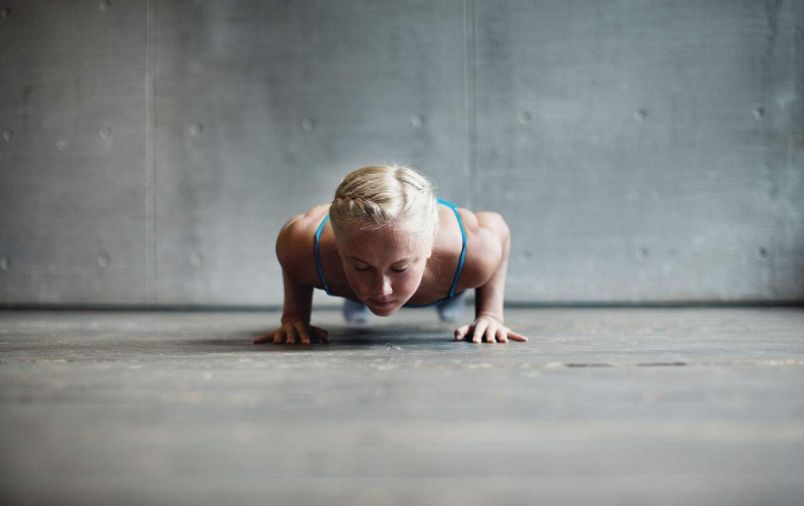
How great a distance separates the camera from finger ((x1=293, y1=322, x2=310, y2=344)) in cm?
198

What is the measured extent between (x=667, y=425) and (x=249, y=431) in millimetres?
598

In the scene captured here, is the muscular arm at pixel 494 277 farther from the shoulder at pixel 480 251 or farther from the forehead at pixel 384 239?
the forehead at pixel 384 239

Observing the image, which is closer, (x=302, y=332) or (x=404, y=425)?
(x=404, y=425)

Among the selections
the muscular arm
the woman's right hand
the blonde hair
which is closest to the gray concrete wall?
the muscular arm

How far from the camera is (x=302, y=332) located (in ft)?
6.63

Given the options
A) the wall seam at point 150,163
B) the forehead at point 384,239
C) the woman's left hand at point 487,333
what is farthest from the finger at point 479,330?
the wall seam at point 150,163

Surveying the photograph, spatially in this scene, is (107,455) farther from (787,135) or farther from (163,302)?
(787,135)

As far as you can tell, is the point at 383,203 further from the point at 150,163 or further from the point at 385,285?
the point at 150,163

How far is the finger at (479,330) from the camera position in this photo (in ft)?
6.50

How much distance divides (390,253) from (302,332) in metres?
0.53

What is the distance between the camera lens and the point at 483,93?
3980 millimetres

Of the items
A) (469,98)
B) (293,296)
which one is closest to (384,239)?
(293,296)

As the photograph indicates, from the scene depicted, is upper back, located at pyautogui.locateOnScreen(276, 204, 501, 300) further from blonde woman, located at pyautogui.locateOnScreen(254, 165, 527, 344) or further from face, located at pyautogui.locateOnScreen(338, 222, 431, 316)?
face, located at pyautogui.locateOnScreen(338, 222, 431, 316)

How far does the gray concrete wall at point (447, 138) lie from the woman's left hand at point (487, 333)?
6.23 feet
